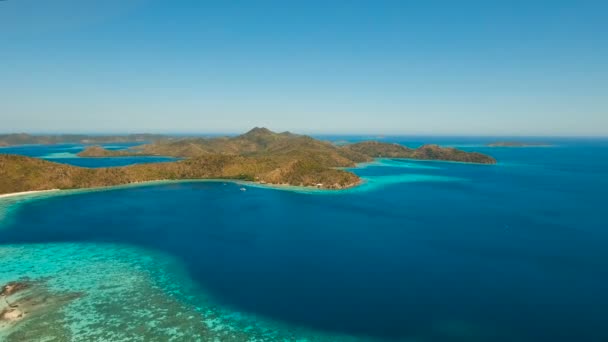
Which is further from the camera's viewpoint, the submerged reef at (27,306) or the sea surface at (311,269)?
the sea surface at (311,269)

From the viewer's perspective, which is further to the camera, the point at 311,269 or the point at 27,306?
the point at 311,269

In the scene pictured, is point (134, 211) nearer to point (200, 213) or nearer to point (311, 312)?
point (200, 213)

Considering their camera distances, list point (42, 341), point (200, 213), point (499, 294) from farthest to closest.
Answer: point (200, 213) → point (499, 294) → point (42, 341)

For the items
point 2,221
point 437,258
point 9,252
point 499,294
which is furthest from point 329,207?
point 2,221

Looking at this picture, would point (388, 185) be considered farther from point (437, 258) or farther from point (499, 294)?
point (499, 294)

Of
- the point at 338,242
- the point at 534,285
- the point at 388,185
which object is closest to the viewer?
the point at 534,285

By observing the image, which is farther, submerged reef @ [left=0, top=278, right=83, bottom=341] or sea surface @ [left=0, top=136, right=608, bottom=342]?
sea surface @ [left=0, top=136, right=608, bottom=342]

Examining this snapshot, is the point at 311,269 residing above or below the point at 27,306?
below

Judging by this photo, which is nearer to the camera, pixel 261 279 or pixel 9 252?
pixel 261 279
